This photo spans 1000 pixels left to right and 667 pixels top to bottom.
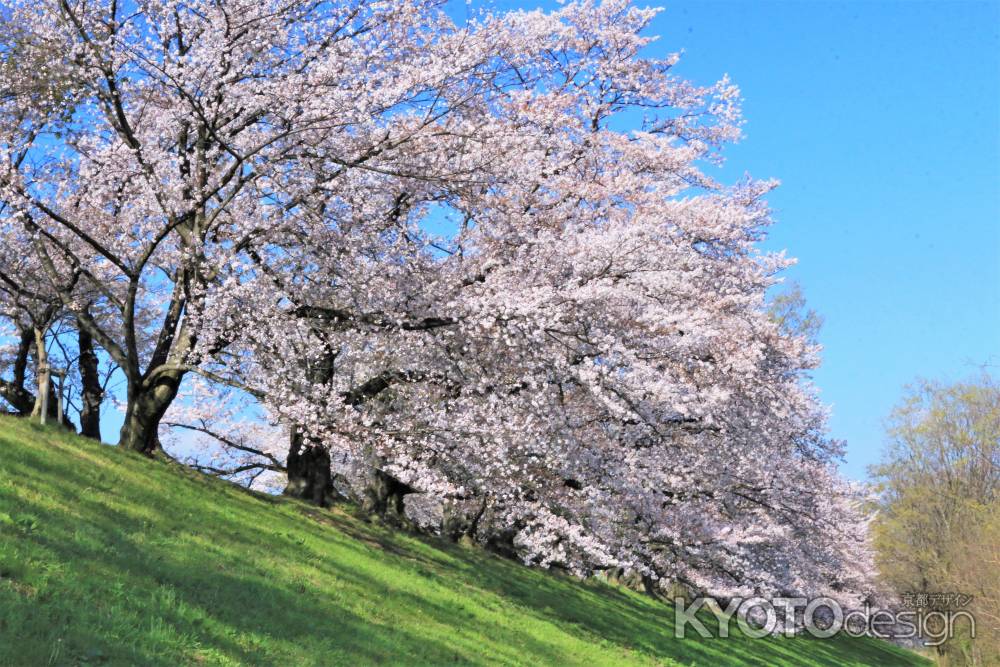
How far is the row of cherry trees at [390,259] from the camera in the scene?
53.4 ft

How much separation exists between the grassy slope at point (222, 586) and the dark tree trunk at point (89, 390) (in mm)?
4268

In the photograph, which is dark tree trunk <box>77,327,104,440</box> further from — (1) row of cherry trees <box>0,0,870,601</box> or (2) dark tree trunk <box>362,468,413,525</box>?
(2) dark tree trunk <box>362,468,413,525</box>

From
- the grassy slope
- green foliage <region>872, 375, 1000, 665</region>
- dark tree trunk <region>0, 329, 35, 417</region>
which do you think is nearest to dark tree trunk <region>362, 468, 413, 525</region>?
the grassy slope

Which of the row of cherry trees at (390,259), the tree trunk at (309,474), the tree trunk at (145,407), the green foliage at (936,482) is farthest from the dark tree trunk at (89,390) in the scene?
the green foliage at (936,482)

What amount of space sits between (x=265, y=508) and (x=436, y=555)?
17.8 ft

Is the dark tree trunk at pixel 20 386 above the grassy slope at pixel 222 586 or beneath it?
above

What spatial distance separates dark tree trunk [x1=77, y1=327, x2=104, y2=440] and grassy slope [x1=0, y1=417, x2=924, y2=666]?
4268 mm

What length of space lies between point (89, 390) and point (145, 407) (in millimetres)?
5274

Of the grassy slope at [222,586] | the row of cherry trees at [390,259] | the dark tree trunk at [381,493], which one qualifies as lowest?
the grassy slope at [222,586]

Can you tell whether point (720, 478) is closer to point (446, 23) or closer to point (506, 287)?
point (506, 287)

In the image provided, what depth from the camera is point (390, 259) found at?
17750 mm

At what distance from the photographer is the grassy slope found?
8711mm

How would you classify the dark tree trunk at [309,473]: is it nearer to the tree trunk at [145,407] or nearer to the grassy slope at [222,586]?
the grassy slope at [222,586]

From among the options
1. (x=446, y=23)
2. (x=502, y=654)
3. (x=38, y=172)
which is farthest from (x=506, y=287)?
(x=38, y=172)
